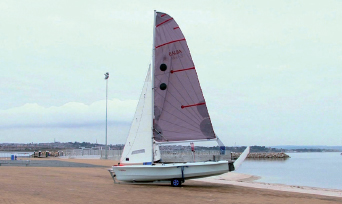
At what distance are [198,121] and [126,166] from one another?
13.5 feet

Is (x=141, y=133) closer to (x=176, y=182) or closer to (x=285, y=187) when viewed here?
(x=176, y=182)

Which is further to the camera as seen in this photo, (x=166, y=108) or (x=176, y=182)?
(x=166, y=108)

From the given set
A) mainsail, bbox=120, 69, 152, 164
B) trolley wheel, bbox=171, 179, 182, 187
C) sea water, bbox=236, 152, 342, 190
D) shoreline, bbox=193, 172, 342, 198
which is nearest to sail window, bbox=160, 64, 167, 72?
mainsail, bbox=120, 69, 152, 164

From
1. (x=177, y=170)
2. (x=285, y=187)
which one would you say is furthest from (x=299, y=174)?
(x=177, y=170)

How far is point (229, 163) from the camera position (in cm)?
1775

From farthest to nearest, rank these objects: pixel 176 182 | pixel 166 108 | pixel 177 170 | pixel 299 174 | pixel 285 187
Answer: pixel 299 174
pixel 285 187
pixel 166 108
pixel 176 182
pixel 177 170

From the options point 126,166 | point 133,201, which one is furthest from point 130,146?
point 133,201

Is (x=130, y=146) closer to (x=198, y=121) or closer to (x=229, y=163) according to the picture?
(x=198, y=121)

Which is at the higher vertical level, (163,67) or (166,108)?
(163,67)

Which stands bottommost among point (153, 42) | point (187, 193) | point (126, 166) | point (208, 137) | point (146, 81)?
point (187, 193)

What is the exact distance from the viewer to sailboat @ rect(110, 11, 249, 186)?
720 inches

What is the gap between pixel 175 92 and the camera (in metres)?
18.5

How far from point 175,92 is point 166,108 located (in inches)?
35.9

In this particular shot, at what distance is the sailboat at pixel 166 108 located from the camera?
1830 centimetres
